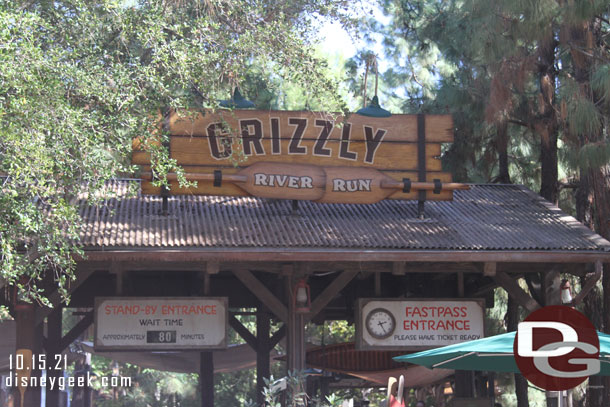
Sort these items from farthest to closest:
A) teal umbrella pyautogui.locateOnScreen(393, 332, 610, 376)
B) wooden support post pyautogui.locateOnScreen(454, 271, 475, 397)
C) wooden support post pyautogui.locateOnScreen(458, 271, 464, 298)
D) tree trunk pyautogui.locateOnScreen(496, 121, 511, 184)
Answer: tree trunk pyautogui.locateOnScreen(496, 121, 511, 184) < wooden support post pyautogui.locateOnScreen(454, 271, 475, 397) < wooden support post pyautogui.locateOnScreen(458, 271, 464, 298) < teal umbrella pyautogui.locateOnScreen(393, 332, 610, 376)

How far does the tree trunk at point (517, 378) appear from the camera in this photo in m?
14.7

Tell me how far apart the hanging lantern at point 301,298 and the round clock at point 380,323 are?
1031 millimetres

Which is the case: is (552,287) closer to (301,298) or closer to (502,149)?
(301,298)

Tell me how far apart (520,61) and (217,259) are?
20.9ft

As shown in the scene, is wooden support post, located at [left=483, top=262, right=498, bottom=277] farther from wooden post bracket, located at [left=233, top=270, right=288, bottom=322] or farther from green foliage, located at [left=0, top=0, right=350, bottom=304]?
green foliage, located at [left=0, top=0, right=350, bottom=304]

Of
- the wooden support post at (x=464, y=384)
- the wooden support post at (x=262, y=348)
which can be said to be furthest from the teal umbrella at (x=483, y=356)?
the wooden support post at (x=262, y=348)

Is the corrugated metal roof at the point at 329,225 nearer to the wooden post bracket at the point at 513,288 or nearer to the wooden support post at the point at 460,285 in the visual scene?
the wooden post bracket at the point at 513,288

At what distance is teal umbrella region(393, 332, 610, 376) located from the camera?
22.8 ft

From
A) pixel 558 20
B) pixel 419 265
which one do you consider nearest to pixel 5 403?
pixel 419 265

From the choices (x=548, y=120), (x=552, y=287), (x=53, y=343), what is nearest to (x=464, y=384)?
(x=552, y=287)

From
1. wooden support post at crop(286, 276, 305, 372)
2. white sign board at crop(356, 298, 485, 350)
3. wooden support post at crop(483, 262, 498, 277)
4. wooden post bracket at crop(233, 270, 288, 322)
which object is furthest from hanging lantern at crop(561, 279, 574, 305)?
wooden post bracket at crop(233, 270, 288, 322)

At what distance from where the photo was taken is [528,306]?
12016 millimetres

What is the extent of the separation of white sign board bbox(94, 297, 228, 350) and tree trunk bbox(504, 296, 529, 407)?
5747 millimetres

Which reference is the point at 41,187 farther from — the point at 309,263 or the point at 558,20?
the point at 558,20
